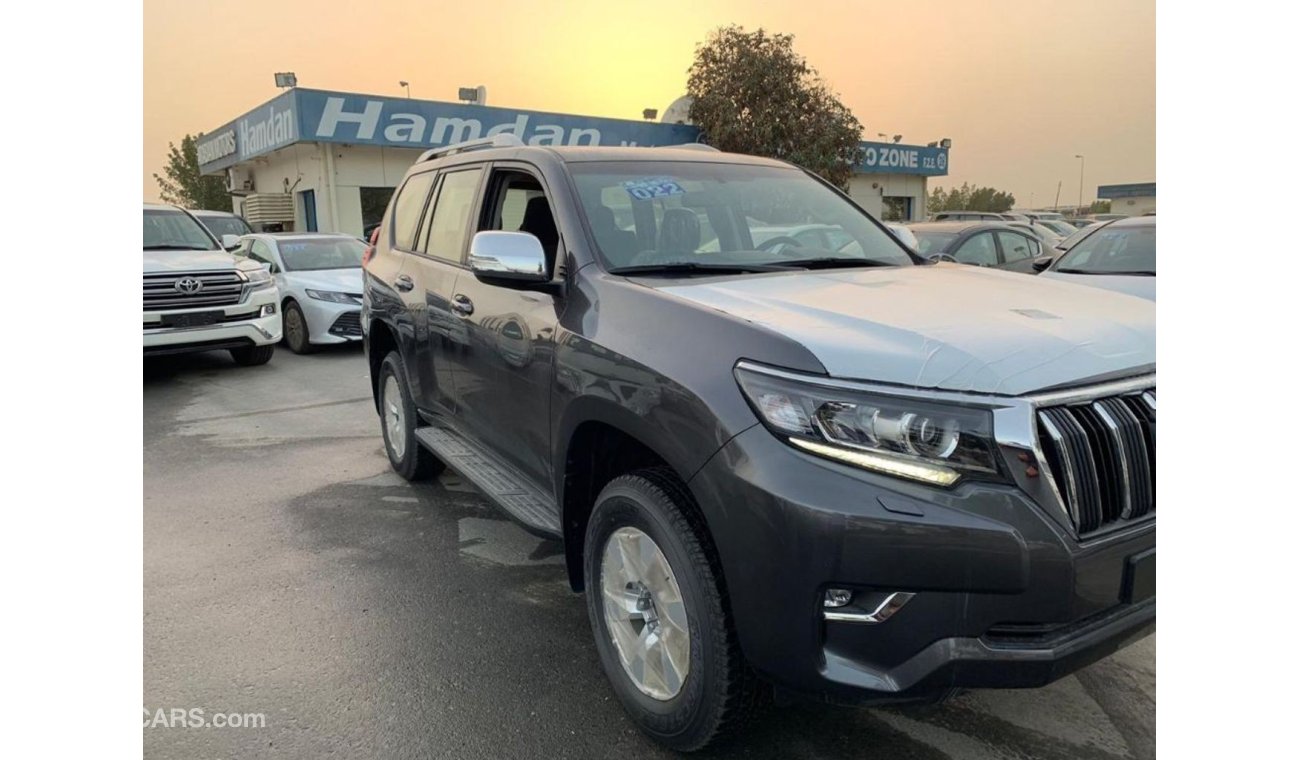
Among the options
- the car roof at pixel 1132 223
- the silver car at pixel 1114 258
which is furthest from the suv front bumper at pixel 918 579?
the car roof at pixel 1132 223

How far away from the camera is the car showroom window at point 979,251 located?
10070 millimetres

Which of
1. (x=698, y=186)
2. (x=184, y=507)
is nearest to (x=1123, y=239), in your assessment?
(x=698, y=186)

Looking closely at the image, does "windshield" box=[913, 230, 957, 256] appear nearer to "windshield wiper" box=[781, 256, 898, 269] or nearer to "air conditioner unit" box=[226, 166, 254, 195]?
"windshield wiper" box=[781, 256, 898, 269]

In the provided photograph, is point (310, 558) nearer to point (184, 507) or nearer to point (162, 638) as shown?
point (162, 638)

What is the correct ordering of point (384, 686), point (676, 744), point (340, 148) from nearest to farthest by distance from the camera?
point (676, 744)
point (384, 686)
point (340, 148)

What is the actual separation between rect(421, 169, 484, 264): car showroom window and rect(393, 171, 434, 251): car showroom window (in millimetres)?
Answer: 209

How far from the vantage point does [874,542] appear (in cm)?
192

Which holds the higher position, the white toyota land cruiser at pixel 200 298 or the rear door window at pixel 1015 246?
the rear door window at pixel 1015 246

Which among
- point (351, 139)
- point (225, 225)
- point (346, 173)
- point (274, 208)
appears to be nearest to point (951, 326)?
point (225, 225)

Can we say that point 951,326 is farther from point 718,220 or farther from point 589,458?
point 718,220

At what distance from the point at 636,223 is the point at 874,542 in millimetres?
1788

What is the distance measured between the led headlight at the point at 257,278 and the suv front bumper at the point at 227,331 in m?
0.06

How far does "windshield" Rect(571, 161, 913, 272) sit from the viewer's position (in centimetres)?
321

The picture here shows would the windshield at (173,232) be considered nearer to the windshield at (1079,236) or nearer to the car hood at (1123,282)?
the car hood at (1123,282)
